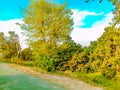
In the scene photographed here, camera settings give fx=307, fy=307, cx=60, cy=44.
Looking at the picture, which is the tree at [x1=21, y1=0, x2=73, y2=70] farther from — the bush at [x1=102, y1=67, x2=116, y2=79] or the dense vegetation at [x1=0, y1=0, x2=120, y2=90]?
the bush at [x1=102, y1=67, x2=116, y2=79]

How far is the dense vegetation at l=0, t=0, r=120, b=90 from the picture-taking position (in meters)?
27.6

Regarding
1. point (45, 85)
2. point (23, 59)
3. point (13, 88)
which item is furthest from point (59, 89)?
point (23, 59)

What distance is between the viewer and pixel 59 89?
1862 centimetres

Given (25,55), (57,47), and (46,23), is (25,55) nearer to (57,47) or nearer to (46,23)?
(46,23)

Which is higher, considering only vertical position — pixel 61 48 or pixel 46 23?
pixel 46 23

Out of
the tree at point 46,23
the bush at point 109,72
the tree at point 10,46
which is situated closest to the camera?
the bush at point 109,72

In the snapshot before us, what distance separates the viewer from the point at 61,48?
34781 millimetres

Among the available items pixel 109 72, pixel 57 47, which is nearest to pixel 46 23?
pixel 57 47

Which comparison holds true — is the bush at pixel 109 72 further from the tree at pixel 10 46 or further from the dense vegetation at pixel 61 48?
the tree at pixel 10 46

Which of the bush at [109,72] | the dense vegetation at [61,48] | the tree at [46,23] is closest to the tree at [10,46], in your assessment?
the dense vegetation at [61,48]

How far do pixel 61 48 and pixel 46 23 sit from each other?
838 centimetres

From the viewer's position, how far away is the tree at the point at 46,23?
41.0m

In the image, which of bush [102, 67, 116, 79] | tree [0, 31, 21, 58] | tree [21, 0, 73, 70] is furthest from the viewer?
tree [0, 31, 21, 58]

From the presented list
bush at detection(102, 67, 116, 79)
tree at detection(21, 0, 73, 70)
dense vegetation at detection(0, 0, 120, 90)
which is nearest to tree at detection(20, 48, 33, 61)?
dense vegetation at detection(0, 0, 120, 90)
